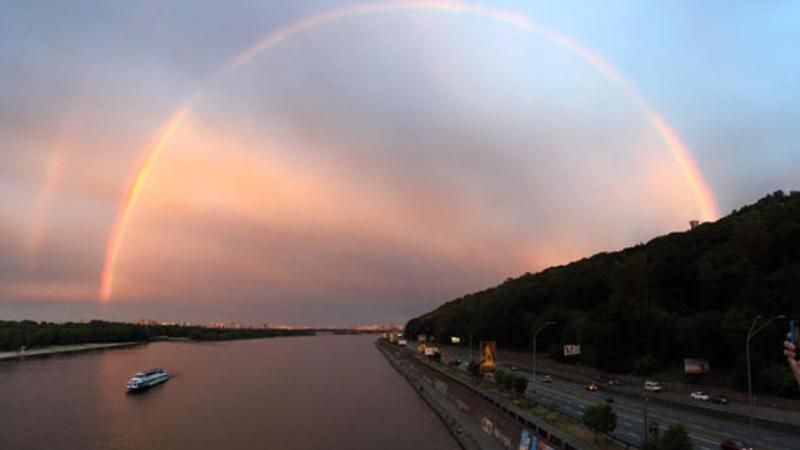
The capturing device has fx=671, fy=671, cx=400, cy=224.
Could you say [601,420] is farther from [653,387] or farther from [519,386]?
[653,387]

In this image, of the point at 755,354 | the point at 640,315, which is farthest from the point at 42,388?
the point at 755,354

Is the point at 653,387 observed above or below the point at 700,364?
below

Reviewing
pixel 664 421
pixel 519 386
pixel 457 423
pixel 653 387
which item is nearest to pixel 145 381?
pixel 457 423

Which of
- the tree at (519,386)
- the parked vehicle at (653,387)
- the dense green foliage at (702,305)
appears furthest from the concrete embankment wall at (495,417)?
the dense green foliage at (702,305)

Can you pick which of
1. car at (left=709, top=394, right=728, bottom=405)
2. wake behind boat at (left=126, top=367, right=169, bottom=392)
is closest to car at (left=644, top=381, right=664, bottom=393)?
car at (left=709, top=394, right=728, bottom=405)

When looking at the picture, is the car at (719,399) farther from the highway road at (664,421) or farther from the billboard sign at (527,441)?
the billboard sign at (527,441)

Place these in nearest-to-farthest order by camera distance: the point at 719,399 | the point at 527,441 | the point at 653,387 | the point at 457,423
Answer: the point at 527,441
the point at 457,423
the point at 719,399
the point at 653,387

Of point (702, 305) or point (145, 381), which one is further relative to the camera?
point (145, 381)
